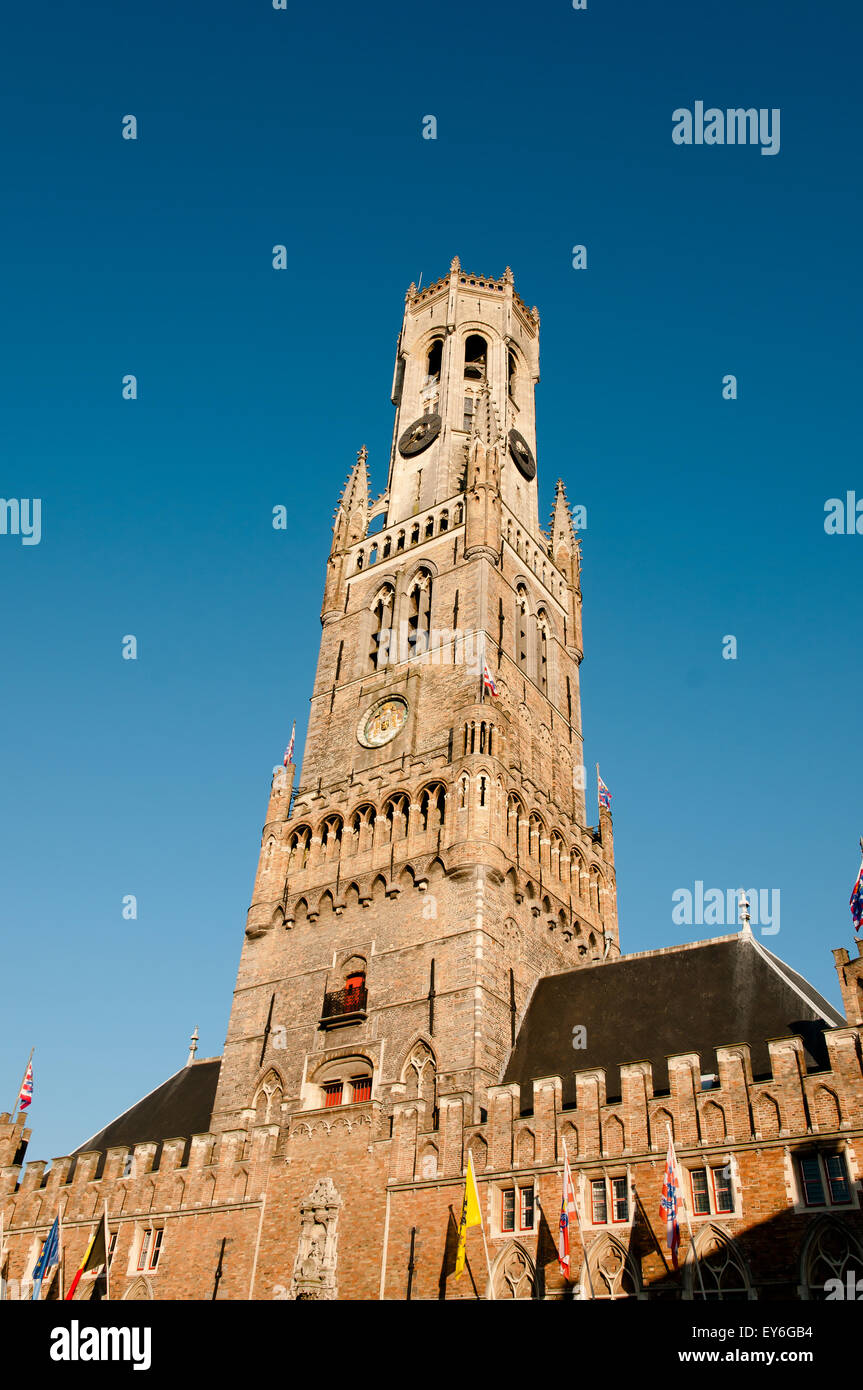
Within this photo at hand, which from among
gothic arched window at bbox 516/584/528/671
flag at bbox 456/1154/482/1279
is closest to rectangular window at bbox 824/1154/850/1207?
flag at bbox 456/1154/482/1279

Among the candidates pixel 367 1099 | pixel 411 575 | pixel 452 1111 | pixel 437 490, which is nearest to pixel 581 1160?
pixel 452 1111

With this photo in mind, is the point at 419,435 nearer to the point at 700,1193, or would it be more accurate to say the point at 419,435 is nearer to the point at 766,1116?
the point at 766,1116

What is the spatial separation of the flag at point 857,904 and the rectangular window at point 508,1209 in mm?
10968

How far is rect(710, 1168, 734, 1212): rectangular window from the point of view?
2338 cm

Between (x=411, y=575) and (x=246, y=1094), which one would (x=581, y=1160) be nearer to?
(x=246, y=1094)

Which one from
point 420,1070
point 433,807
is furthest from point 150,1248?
point 433,807

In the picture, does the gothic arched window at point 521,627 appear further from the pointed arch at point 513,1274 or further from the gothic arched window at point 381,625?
the pointed arch at point 513,1274

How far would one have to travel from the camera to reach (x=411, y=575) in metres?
46.2

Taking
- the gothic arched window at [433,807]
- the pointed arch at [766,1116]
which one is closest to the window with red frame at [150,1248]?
the gothic arched window at [433,807]

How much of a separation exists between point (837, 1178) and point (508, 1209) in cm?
826

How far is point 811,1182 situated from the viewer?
74.5 feet

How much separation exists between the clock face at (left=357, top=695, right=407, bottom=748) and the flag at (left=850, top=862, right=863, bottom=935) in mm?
18460

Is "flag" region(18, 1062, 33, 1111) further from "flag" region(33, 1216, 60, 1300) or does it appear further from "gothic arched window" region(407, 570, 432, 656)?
"gothic arched window" region(407, 570, 432, 656)
